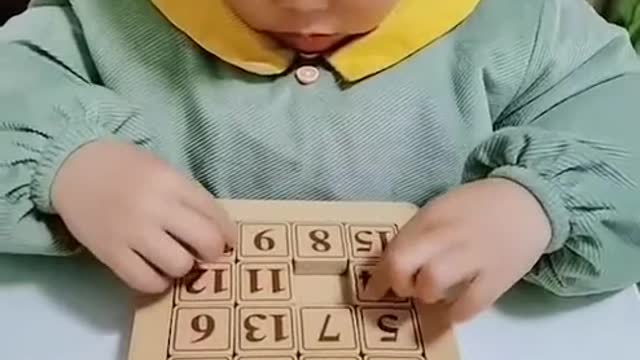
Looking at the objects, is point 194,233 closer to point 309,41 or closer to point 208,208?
point 208,208

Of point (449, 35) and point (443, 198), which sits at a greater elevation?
point (449, 35)

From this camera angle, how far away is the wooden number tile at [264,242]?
0.53 metres

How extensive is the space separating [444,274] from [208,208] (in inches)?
4.0

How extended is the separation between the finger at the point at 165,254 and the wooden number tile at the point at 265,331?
1.2 inches

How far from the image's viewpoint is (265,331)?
0.49m

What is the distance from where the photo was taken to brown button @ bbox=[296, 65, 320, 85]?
1.97ft

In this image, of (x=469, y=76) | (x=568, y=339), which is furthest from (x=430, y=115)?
(x=568, y=339)

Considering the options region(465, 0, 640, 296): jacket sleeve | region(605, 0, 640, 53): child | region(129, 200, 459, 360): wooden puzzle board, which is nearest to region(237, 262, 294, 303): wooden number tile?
region(129, 200, 459, 360): wooden puzzle board

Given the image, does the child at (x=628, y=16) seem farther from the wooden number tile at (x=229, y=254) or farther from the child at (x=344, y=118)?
the wooden number tile at (x=229, y=254)

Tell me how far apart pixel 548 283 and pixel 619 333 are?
37 millimetres

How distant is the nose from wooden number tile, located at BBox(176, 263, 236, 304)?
0.11 m

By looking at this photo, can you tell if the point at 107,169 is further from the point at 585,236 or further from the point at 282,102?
the point at 585,236

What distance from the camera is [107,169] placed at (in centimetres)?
53

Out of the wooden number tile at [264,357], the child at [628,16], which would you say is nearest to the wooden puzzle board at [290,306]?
the wooden number tile at [264,357]
